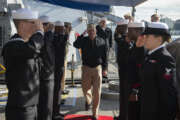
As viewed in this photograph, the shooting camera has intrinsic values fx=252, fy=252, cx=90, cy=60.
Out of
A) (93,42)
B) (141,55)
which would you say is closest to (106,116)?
(93,42)

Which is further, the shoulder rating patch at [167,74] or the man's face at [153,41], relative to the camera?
the man's face at [153,41]

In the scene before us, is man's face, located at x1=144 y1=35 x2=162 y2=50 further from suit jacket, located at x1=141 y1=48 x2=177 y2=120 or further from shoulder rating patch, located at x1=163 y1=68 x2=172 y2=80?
shoulder rating patch, located at x1=163 y1=68 x2=172 y2=80

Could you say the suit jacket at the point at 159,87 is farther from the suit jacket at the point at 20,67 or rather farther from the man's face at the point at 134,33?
the man's face at the point at 134,33

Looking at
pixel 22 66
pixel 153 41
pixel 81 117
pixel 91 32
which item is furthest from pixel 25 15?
pixel 81 117

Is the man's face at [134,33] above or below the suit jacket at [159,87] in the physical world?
above

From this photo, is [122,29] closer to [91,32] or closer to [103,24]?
A: [91,32]

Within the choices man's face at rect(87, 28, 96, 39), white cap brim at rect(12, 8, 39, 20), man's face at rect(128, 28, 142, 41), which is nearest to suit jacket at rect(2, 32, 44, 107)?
white cap brim at rect(12, 8, 39, 20)

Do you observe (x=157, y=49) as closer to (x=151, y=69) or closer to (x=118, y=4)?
(x=151, y=69)

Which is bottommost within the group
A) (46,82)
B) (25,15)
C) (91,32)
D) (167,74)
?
(46,82)

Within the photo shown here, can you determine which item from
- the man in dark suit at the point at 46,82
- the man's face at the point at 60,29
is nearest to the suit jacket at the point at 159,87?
the man in dark suit at the point at 46,82

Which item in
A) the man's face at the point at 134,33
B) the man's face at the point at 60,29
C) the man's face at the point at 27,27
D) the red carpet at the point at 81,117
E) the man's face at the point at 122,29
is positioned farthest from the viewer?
the red carpet at the point at 81,117

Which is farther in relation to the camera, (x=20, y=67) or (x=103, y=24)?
(x=103, y=24)

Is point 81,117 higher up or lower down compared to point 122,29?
lower down

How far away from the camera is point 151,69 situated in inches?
106
